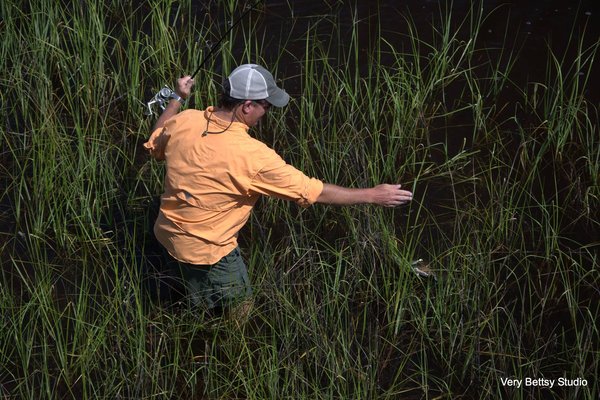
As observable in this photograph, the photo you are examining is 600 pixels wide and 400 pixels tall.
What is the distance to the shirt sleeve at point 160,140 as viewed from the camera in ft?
14.7

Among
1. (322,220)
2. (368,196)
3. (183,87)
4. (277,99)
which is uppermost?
(277,99)

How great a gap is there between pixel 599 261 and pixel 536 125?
87 centimetres

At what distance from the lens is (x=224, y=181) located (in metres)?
4.31

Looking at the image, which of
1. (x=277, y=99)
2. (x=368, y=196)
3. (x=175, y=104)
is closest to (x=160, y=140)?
(x=175, y=104)

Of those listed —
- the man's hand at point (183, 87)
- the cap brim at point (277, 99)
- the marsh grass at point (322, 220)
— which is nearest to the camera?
the cap brim at point (277, 99)

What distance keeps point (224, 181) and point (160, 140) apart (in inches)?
14.7

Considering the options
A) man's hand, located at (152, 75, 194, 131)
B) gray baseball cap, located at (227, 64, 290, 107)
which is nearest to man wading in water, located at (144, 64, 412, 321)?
gray baseball cap, located at (227, 64, 290, 107)

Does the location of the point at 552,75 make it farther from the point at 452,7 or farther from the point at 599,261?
the point at 599,261

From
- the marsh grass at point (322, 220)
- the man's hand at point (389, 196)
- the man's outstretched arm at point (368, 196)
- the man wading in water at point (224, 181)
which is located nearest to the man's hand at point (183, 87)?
the man wading in water at point (224, 181)

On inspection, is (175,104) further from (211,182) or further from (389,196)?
(389,196)

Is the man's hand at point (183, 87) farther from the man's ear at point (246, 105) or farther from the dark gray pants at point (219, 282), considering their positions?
the dark gray pants at point (219, 282)

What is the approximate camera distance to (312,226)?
5.09 meters

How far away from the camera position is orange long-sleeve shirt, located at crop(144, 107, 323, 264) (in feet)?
14.0

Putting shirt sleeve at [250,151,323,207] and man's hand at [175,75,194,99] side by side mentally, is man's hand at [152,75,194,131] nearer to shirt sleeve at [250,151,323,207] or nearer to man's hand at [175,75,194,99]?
man's hand at [175,75,194,99]
